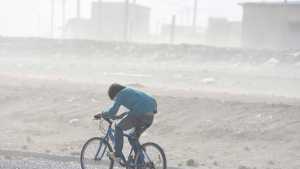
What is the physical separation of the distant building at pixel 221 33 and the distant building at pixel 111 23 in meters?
5.93

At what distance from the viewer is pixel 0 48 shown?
125ft

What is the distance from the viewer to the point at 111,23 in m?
47.7

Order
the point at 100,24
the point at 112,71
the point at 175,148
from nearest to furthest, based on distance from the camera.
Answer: the point at 175,148 < the point at 112,71 < the point at 100,24

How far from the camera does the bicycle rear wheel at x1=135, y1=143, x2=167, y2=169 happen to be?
372 inches

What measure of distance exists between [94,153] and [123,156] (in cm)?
53

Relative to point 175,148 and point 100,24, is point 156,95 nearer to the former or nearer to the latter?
point 175,148

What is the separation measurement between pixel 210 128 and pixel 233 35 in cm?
3203

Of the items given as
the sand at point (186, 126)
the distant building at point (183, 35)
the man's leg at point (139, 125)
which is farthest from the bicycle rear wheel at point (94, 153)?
the distant building at point (183, 35)

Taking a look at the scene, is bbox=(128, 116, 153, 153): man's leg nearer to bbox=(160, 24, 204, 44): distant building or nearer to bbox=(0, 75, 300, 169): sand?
bbox=(0, 75, 300, 169): sand

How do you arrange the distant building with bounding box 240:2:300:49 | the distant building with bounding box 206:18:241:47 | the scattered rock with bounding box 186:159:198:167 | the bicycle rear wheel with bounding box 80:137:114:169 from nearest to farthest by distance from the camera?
the bicycle rear wheel with bounding box 80:137:114:169
the scattered rock with bounding box 186:159:198:167
the distant building with bounding box 240:2:300:49
the distant building with bounding box 206:18:241:47

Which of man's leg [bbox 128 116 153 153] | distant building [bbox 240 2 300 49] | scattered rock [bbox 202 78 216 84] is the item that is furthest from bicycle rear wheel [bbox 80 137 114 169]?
distant building [bbox 240 2 300 49]

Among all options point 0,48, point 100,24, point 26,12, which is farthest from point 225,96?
point 26,12

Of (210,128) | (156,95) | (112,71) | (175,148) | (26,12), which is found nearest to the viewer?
(175,148)

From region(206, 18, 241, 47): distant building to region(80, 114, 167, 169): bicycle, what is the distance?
35.3 meters
